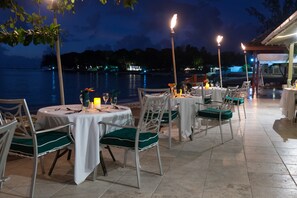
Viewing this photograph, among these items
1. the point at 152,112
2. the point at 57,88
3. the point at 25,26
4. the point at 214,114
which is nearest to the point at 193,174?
the point at 152,112

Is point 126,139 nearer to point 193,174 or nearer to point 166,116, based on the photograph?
point 193,174

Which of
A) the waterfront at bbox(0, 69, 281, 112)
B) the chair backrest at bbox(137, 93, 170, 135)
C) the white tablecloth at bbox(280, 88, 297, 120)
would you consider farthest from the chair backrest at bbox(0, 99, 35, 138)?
the white tablecloth at bbox(280, 88, 297, 120)

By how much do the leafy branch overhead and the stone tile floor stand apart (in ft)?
4.54

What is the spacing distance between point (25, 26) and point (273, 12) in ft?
92.2

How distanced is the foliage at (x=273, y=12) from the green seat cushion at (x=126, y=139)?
25712 mm

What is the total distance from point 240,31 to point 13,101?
132 feet

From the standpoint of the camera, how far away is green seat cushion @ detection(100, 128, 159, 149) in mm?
3352

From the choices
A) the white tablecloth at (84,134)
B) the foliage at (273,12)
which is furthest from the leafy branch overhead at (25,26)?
the foliage at (273,12)

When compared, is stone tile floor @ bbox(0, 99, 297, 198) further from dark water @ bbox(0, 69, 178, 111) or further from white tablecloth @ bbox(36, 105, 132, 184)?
dark water @ bbox(0, 69, 178, 111)

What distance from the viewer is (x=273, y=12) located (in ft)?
92.1

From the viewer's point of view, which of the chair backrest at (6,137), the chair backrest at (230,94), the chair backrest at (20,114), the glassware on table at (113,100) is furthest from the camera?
the chair backrest at (230,94)

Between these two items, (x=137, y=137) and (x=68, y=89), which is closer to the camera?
(x=137, y=137)

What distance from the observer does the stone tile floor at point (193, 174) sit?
3.21 m

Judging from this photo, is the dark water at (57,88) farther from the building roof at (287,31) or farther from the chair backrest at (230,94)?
the building roof at (287,31)
